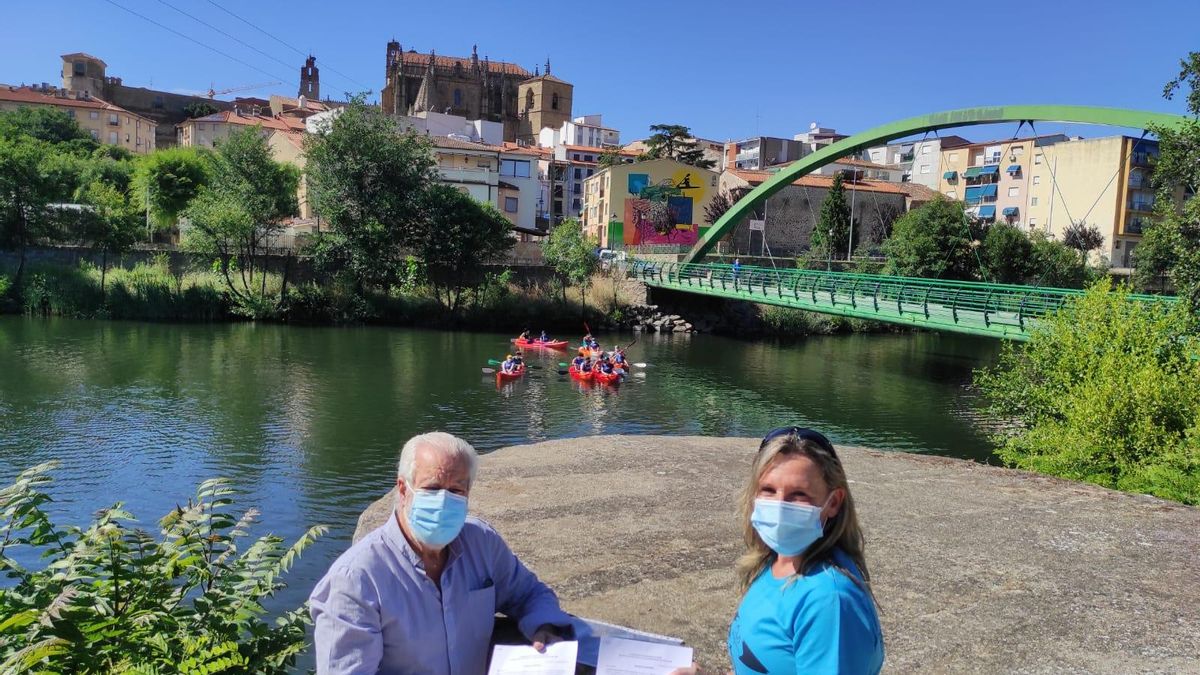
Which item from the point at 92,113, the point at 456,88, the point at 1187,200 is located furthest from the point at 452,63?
the point at 1187,200

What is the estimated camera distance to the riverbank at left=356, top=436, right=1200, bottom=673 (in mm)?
4852

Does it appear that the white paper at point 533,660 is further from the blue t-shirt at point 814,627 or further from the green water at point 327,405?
the green water at point 327,405

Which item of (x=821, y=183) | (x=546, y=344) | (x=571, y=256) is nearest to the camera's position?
(x=546, y=344)

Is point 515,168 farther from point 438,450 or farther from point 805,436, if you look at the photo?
point 805,436

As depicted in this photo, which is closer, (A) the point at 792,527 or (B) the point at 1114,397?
(A) the point at 792,527

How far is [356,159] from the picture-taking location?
40.3 meters

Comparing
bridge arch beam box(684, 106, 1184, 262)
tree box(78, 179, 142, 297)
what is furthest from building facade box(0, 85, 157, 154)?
bridge arch beam box(684, 106, 1184, 262)

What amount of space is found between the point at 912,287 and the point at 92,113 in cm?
8131

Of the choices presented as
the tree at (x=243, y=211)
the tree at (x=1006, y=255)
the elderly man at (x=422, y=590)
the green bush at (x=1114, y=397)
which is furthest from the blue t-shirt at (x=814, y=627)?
the tree at (x=1006, y=255)

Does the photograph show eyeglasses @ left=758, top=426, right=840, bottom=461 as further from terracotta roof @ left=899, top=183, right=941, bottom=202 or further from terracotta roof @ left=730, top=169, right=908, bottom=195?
terracotta roof @ left=899, top=183, right=941, bottom=202

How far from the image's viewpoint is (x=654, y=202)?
62.4 meters

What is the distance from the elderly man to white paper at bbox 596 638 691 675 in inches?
10.4

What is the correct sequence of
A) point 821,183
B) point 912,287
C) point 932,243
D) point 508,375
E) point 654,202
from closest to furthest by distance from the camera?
1. point 508,375
2. point 912,287
3. point 932,243
4. point 654,202
5. point 821,183

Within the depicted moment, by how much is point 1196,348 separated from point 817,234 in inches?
1805
